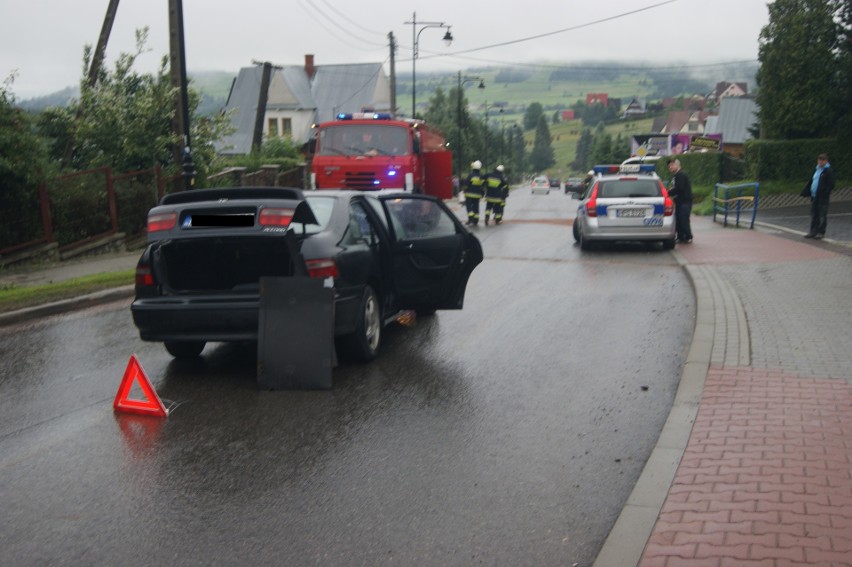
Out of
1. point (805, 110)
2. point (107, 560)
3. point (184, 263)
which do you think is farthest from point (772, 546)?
point (805, 110)

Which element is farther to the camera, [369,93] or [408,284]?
[369,93]

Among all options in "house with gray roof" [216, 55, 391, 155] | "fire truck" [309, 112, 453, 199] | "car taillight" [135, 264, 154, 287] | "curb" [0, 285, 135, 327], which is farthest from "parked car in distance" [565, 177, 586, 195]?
"house with gray roof" [216, 55, 391, 155]

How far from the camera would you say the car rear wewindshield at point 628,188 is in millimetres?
18906

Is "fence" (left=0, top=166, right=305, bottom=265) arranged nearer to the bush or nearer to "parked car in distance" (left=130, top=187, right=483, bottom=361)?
"parked car in distance" (left=130, top=187, right=483, bottom=361)

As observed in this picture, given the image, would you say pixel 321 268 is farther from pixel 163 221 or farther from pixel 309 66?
pixel 309 66

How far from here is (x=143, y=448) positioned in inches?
245

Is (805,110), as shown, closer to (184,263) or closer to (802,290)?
(802,290)

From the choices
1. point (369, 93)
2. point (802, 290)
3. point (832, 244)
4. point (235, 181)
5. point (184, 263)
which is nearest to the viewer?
point (184, 263)

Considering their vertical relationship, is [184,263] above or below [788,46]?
below

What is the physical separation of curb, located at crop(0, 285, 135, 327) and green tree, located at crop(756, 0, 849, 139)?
29.0 m

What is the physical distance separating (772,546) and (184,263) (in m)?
5.46

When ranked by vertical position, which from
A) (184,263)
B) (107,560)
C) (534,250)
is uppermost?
(184,263)

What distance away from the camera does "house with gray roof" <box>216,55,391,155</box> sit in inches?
3066

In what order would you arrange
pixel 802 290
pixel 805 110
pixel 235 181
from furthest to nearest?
pixel 805 110 < pixel 235 181 < pixel 802 290
